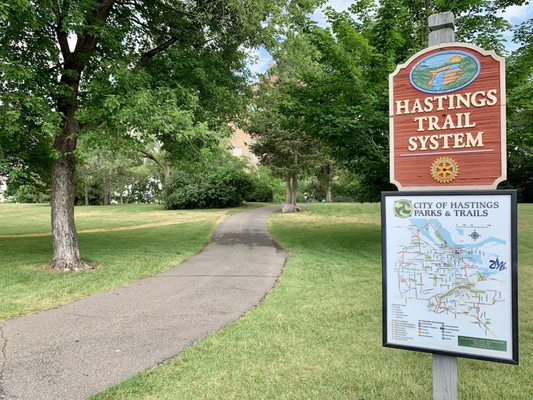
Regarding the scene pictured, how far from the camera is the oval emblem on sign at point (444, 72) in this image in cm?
246

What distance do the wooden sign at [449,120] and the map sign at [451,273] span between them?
183 mm

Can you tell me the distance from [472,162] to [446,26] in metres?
0.96

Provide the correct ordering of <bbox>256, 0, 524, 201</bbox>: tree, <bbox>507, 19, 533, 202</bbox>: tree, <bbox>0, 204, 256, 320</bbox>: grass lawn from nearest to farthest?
<bbox>0, 204, 256, 320</bbox>: grass lawn < <bbox>507, 19, 533, 202</bbox>: tree < <bbox>256, 0, 524, 201</bbox>: tree

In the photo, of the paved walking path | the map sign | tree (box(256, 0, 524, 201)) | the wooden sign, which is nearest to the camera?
the map sign

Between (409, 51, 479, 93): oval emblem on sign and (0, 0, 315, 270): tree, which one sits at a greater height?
(0, 0, 315, 270): tree

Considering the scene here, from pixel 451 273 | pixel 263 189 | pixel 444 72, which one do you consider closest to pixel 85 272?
pixel 451 273

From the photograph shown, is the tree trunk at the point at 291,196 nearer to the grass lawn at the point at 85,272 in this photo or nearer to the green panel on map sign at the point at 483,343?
the grass lawn at the point at 85,272

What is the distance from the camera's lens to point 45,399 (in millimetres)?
3182

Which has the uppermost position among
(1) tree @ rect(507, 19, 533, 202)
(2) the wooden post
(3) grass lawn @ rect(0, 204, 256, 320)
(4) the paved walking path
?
(1) tree @ rect(507, 19, 533, 202)

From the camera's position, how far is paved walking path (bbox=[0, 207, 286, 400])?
3.55 m

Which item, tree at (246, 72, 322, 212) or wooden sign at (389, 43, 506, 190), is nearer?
wooden sign at (389, 43, 506, 190)

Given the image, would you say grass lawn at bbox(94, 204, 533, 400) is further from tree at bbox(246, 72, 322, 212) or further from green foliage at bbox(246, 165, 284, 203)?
green foliage at bbox(246, 165, 284, 203)

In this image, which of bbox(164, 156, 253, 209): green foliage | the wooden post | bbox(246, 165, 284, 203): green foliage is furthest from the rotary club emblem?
bbox(246, 165, 284, 203): green foliage

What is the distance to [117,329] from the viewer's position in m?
4.87
